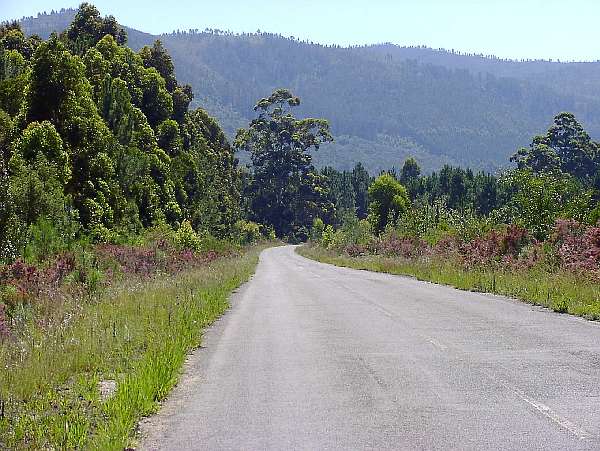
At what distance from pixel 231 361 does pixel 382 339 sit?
318 centimetres

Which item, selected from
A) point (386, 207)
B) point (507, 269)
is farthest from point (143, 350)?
point (386, 207)

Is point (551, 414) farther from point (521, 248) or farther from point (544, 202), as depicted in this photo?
point (544, 202)

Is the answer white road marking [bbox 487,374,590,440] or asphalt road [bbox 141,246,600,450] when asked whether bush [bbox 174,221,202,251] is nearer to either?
asphalt road [bbox 141,246,600,450]

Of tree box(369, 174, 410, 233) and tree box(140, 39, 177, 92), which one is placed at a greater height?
tree box(140, 39, 177, 92)

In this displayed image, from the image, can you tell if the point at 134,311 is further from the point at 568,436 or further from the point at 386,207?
the point at 386,207

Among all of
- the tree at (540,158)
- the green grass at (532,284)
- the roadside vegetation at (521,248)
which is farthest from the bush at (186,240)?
the tree at (540,158)

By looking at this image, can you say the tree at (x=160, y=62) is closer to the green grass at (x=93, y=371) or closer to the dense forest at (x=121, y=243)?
the dense forest at (x=121, y=243)

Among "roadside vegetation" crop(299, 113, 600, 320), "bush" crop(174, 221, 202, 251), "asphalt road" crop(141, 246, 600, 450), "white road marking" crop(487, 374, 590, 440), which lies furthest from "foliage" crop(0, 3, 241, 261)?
"white road marking" crop(487, 374, 590, 440)

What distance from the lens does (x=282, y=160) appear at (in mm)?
131625

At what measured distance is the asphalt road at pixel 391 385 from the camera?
279 inches

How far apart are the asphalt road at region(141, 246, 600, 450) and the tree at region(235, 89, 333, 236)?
115m

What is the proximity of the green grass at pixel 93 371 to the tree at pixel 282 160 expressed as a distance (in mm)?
115303

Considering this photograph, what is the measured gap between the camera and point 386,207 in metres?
89.8

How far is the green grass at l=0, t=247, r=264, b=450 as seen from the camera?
700 cm
